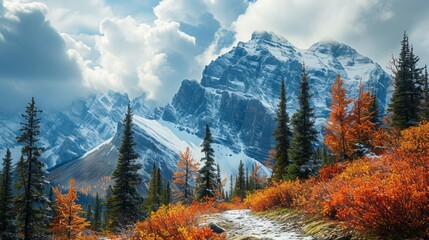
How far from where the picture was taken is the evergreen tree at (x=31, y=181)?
25.1 metres

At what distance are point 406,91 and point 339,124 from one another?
1313 cm

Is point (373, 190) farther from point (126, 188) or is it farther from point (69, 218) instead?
point (69, 218)

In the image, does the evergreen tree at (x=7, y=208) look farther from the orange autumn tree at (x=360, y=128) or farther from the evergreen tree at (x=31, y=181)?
the orange autumn tree at (x=360, y=128)

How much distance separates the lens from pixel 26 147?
24656mm

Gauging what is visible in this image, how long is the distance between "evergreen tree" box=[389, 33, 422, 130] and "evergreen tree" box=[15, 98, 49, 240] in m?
33.4

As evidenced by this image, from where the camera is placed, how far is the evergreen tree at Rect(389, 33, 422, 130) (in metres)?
34.1

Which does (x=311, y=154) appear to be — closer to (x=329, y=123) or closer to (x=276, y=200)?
(x=329, y=123)

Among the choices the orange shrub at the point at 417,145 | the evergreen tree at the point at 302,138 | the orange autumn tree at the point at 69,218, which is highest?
the evergreen tree at the point at 302,138

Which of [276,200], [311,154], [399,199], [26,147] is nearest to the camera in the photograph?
[399,199]

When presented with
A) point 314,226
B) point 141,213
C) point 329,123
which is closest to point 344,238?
point 314,226

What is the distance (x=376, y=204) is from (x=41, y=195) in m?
26.2

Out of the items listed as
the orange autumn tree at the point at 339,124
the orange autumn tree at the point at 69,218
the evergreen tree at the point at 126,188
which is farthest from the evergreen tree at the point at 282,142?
the orange autumn tree at the point at 69,218

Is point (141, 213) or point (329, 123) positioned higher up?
point (329, 123)

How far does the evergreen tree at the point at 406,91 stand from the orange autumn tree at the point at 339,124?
1070 cm
